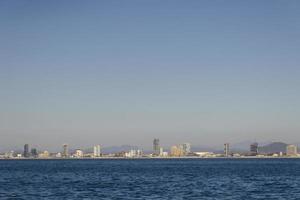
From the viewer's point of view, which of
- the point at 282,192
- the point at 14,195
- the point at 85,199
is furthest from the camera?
the point at 282,192

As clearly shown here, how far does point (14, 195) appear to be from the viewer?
6962cm

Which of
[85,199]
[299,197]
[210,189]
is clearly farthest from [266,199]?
[85,199]

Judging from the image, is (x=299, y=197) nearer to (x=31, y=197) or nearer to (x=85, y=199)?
(x=85, y=199)

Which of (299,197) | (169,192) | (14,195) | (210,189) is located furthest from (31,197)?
(299,197)

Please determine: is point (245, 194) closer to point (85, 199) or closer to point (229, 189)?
point (229, 189)

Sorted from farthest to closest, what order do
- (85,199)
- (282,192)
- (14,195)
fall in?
(282,192) < (14,195) < (85,199)

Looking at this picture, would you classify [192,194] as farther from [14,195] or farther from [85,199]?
[14,195]

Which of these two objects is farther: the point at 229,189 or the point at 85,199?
the point at 229,189

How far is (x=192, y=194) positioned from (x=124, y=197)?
8918mm

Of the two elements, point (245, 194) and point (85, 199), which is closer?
point (85, 199)

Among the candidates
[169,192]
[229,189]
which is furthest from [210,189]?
[169,192]

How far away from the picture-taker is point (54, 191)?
76.6 meters

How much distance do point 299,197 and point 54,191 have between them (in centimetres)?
3166

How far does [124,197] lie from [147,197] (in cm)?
273
